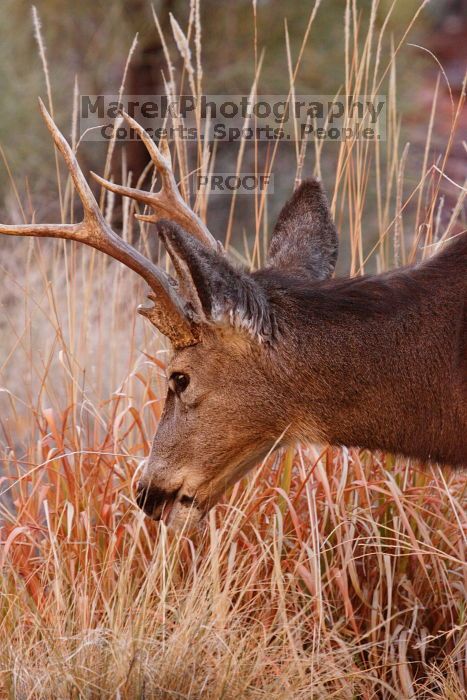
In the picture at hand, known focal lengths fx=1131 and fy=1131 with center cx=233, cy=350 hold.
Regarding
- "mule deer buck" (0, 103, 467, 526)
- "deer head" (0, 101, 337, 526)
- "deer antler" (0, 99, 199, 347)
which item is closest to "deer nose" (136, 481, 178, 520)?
"deer head" (0, 101, 337, 526)

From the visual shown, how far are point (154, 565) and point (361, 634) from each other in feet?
3.04

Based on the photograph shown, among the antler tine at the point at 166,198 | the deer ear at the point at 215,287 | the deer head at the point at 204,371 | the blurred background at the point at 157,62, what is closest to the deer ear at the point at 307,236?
the deer head at the point at 204,371

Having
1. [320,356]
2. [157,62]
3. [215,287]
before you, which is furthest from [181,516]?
[157,62]

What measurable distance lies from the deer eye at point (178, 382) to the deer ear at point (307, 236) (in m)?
0.58

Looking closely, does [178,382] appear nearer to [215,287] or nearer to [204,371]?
[204,371]

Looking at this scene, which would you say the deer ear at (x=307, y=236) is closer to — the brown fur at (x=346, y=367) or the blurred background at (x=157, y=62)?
the brown fur at (x=346, y=367)

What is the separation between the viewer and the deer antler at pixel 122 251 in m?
3.48

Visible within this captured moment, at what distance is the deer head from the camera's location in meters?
3.44

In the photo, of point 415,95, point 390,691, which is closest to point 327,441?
point 390,691

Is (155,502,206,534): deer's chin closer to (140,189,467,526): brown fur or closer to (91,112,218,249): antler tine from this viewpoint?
(140,189,467,526): brown fur

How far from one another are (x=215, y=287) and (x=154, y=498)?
822 mm

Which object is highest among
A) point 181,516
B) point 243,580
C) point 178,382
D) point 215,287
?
point 215,287

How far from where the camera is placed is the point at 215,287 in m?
3.29

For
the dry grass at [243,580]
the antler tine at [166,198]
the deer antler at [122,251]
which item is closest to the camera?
the dry grass at [243,580]
